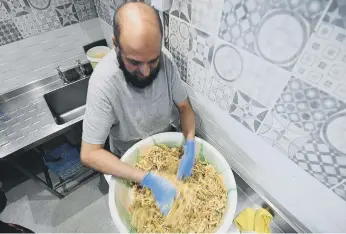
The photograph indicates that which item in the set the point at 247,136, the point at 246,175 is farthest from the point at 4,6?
the point at 246,175

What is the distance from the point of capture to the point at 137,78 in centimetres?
93

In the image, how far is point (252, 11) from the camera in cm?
67

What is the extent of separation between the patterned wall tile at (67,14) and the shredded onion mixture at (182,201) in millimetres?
1301

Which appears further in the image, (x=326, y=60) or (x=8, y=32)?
(x=8, y=32)

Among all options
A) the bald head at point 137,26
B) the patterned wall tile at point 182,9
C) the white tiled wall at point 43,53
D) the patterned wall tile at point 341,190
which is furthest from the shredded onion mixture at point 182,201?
the white tiled wall at point 43,53

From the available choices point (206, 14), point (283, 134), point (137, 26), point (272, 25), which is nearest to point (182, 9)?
point (206, 14)

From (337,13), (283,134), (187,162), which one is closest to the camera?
(337,13)

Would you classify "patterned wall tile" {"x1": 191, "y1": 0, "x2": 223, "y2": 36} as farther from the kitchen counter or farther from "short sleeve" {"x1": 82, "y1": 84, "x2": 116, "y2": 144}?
the kitchen counter

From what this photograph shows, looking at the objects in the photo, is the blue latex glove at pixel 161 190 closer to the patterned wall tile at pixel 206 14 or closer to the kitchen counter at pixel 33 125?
the kitchen counter at pixel 33 125

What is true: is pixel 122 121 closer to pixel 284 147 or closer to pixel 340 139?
pixel 284 147

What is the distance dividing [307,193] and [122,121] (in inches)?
35.6

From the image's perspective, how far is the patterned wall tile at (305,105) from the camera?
24.3 inches

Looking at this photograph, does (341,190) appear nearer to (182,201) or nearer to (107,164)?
(182,201)

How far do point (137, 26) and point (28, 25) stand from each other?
1.25 m
